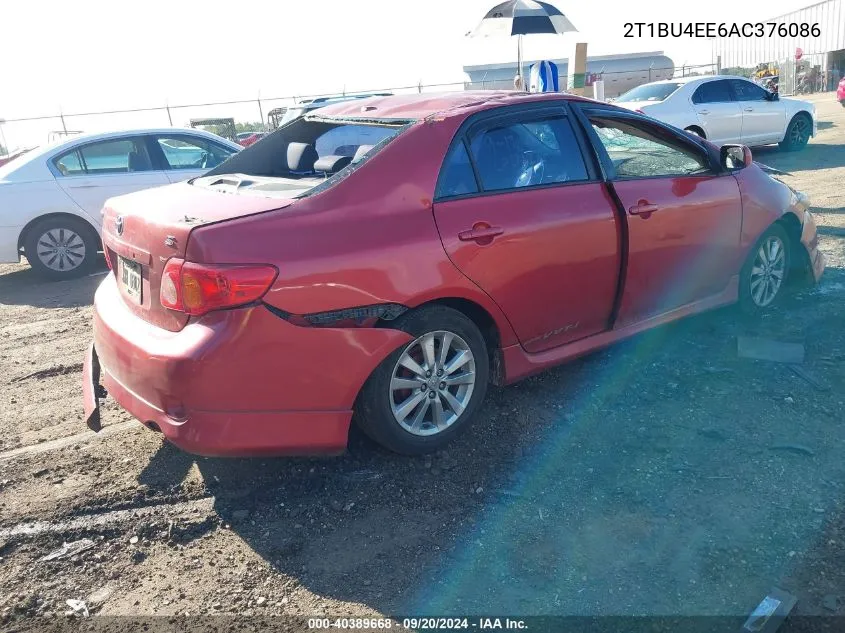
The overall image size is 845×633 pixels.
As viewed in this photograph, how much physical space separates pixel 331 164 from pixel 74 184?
16.5 feet

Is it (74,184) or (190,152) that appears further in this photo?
(190,152)

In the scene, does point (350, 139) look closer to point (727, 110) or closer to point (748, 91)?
point (727, 110)

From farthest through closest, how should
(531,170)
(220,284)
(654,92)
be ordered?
(654,92)
(531,170)
(220,284)

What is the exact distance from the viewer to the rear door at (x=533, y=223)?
334cm

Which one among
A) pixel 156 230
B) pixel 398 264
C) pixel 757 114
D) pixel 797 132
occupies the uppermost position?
pixel 156 230

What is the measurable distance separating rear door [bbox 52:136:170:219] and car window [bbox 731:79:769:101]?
10683mm

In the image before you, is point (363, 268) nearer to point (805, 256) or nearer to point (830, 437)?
point (830, 437)

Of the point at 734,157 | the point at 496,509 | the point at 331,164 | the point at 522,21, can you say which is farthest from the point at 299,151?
the point at 522,21

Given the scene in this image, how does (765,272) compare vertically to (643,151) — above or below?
below

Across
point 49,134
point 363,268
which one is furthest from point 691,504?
point 49,134

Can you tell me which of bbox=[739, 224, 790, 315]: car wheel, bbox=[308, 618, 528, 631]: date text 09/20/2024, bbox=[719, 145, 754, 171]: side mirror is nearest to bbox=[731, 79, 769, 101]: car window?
bbox=[739, 224, 790, 315]: car wheel

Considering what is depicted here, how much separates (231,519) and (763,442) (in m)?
2.48

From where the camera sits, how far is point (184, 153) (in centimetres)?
811

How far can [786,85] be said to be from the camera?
1602 inches
